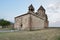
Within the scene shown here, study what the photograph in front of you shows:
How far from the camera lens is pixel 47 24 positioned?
45906mm

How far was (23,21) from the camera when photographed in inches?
1427

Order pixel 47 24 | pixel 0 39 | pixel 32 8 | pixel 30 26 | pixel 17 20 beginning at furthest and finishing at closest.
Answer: pixel 47 24 → pixel 32 8 → pixel 17 20 → pixel 30 26 → pixel 0 39

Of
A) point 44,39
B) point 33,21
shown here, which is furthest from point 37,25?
point 44,39

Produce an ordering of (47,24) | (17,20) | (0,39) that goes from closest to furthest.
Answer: (0,39) < (17,20) < (47,24)

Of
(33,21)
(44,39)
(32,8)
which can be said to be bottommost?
(44,39)

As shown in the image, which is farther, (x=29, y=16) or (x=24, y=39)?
(x=29, y=16)

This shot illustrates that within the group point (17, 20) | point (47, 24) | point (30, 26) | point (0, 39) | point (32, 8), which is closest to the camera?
point (0, 39)

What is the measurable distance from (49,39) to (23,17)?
19.8 meters

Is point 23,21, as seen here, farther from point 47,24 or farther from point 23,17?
point 47,24

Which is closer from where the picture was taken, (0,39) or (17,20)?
(0,39)

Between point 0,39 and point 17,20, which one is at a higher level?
point 17,20

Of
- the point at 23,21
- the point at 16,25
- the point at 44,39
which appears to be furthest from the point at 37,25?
the point at 44,39

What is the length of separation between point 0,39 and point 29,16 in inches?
756

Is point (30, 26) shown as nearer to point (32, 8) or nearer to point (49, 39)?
point (32, 8)
